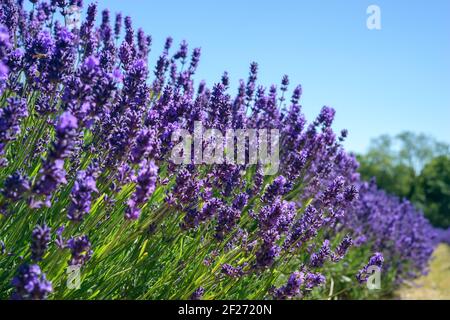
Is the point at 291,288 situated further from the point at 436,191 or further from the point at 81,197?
the point at 436,191

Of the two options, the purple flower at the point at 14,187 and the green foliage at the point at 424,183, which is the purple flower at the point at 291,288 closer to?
the purple flower at the point at 14,187

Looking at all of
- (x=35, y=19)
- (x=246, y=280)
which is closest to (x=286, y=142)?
(x=246, y=280)

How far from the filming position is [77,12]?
14.5 ft

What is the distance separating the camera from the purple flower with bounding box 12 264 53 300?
5.32 feet

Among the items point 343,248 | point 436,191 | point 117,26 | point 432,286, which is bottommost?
point 432,286

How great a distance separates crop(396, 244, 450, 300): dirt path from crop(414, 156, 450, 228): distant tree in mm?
10404

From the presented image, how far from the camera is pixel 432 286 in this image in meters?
8.99

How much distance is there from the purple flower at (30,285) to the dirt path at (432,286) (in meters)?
6.72

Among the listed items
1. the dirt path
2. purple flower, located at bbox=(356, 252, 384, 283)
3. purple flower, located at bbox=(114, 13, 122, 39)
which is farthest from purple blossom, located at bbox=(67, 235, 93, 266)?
the dirt path

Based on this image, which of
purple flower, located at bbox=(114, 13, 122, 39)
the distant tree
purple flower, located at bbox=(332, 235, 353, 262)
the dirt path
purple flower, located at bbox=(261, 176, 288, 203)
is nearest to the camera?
purple flower, located at bbox=(261, 176, 288, 203)

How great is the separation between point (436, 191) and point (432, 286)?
51.8 feet

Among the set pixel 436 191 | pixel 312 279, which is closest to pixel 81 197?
pixel 312 279

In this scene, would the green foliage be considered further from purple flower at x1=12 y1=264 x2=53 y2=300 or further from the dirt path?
purple flower at x1=12 y1=264 x2=53 y2=300
